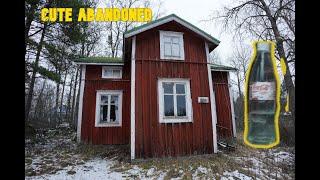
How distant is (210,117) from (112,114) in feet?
18.0

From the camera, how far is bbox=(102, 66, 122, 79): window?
11914 millimetres

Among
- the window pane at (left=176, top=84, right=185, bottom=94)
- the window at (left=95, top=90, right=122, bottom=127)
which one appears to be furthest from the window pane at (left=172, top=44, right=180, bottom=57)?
the window at (left=95, top=90, right=122, bottom=127)

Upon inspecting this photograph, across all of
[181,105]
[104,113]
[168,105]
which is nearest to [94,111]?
[104,113]

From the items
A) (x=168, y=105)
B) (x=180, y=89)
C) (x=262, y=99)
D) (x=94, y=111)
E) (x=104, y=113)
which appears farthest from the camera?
(x=104, y=113)

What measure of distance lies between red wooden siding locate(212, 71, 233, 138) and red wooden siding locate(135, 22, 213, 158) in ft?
11.9

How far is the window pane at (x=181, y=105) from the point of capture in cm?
867

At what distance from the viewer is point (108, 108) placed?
11.6m

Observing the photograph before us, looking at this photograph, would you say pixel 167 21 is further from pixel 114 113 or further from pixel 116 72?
pixel 114 113

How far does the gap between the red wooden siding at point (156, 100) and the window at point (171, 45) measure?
19 cm

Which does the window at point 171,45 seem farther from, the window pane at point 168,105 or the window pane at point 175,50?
the window pane at point 168,105

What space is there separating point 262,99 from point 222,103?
11099mm

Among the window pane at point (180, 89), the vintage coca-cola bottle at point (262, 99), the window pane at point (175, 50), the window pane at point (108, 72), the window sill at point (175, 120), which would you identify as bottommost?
the window sill at point (175, 120)

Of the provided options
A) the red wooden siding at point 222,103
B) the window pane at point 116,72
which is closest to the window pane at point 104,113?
the window pane at point 116,72
